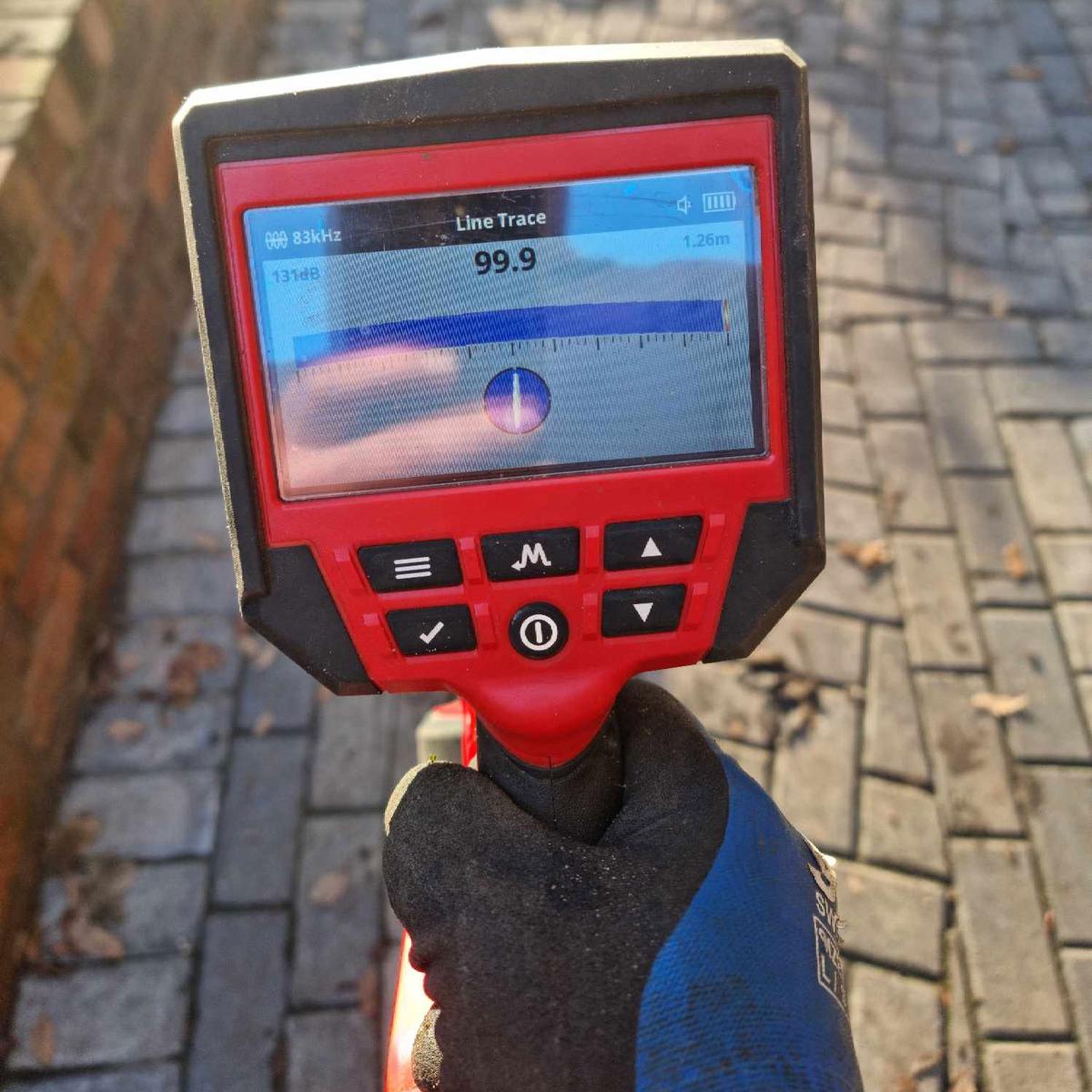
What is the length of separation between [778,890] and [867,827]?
58.0 inches

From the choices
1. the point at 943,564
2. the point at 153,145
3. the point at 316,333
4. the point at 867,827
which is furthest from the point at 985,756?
the point at 153,145

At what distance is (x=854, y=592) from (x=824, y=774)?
1.96ft

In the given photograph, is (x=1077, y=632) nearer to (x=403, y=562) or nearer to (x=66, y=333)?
(x=403, y=562)

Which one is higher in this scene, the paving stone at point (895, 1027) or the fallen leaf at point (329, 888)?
the fallen leaf at point (329, 888)

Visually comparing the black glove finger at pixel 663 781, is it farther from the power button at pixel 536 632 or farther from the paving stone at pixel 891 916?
the paving stone at pixel 891 916

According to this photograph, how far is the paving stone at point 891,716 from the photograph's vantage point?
2646mm

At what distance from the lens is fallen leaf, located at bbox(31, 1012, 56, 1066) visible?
90.6 inches

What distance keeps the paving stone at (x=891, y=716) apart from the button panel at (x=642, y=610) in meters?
1.61

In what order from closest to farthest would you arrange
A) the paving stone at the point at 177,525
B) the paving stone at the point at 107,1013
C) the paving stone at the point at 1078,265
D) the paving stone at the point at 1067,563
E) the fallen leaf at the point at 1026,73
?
the paving stone at the point at 107,1013
the paving stone at the point at 1067,563
the paving stone at the point at 177,525
the paving stone at the point at 1078,265
the fallen leaf at the point at 1026,73

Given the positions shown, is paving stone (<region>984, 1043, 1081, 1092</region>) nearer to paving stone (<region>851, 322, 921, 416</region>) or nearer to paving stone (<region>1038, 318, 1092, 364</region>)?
paving stone (<region>851, 322, 921, 416</region>)

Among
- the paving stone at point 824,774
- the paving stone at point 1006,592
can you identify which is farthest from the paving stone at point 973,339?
the paving stone at point 824,774

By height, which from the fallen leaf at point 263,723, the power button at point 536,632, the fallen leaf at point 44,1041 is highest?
the power button at point 536,632

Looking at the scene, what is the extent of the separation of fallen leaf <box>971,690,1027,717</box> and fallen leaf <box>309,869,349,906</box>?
5.68ft

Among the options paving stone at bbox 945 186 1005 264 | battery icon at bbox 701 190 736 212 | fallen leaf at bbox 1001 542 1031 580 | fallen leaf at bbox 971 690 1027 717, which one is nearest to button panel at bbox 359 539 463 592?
battery icon at bbox 701 190 736 212
